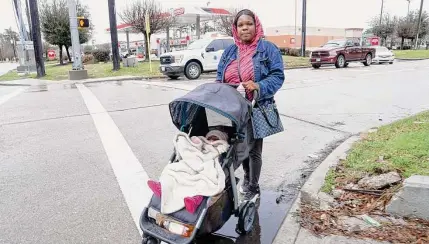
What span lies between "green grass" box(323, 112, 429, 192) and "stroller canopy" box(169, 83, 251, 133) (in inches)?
61.8

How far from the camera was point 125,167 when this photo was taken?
15.3 feet

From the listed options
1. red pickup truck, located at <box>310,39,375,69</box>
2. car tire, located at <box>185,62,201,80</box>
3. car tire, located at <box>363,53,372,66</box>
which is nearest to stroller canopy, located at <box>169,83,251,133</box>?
car tire, located at <box>185,62,201,80</box>

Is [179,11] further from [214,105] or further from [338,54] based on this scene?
[214,105]

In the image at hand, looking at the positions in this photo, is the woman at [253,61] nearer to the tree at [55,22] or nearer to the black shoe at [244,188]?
the black shoe at [244,188]

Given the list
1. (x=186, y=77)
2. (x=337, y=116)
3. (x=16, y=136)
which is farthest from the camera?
(x=186, y=77)

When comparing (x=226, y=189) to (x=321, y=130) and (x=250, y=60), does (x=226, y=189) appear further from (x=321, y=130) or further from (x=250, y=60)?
(x=321, y=130)

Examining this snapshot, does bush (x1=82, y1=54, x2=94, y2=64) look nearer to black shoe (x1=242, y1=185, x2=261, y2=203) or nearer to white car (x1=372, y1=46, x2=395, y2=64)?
white car (x1=372, y1=46, x2=395, y2=64)

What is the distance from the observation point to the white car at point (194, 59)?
1597cm

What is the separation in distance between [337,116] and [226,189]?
5.83 m

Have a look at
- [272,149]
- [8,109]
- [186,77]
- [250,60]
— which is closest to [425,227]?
[250,60]

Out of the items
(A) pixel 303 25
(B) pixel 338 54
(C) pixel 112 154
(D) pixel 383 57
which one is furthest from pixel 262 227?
(A) pixel 303 25

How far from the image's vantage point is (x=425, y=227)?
281cm

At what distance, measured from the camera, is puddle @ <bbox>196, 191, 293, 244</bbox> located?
115 inches

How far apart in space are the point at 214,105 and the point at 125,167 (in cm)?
256
